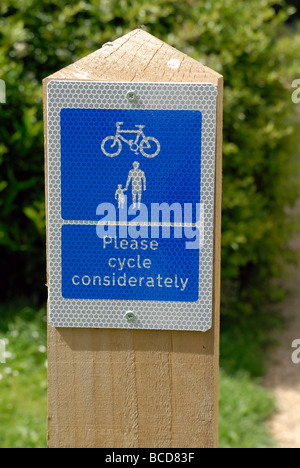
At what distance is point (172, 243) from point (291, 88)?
382 centimetres

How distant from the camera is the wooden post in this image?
1.69 m

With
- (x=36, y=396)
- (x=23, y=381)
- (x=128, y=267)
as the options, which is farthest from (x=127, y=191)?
(x=23, y=381)

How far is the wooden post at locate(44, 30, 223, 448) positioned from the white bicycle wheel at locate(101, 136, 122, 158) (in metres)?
0.19

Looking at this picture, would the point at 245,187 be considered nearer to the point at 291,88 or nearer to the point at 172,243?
the point at 291,88

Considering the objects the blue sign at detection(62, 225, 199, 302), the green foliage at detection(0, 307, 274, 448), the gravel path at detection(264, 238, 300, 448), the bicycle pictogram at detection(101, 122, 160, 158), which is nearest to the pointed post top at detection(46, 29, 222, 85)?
the bicycle pictogram at detection(101, 122, 160, 158)

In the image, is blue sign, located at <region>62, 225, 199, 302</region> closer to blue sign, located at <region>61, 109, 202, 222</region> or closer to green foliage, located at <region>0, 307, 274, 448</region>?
blue sign, located at <region>61, 109, 202, 222</region>

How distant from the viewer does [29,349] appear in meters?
4.19

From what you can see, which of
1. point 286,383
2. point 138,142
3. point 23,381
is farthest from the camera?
point 286,383

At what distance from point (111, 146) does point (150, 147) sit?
0.33ft

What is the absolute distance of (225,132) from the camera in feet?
15.6

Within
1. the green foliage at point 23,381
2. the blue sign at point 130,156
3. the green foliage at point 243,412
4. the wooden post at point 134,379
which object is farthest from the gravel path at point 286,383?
the blue sign at point 130,156

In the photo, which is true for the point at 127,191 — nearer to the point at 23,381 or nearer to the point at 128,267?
the point at 128,267

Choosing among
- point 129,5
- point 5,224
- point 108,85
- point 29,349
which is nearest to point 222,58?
point 129,5

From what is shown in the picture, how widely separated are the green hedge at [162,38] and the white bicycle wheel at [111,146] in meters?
2.54
